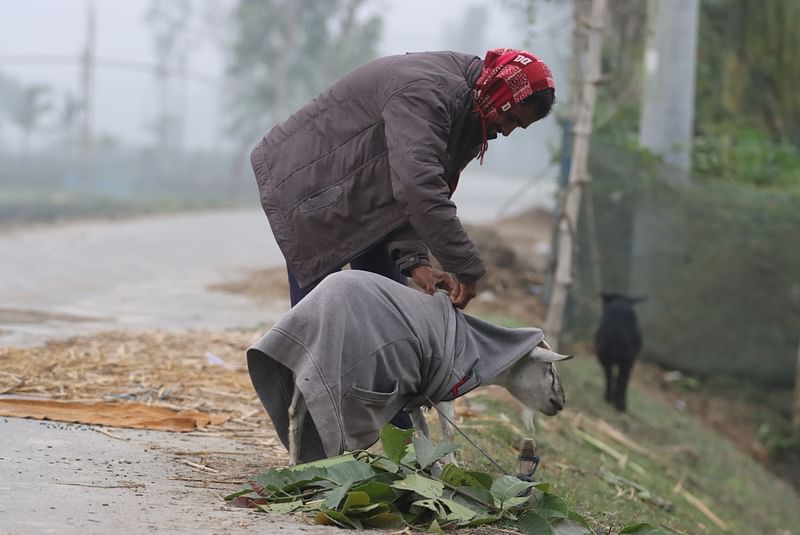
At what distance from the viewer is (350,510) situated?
3.83 m

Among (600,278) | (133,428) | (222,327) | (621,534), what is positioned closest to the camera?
(621,534)

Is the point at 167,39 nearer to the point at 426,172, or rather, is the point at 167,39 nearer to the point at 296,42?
the point at 296,42

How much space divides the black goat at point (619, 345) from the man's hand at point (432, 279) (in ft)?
16.9

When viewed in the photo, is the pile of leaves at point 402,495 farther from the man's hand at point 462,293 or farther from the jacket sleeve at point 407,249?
the jacket sleeve at point 407,249

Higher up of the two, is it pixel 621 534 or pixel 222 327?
pixel 621 534

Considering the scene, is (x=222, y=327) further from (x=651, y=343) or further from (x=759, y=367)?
(x=759, y=367)

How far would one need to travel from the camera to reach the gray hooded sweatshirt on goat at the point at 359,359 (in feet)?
13.5

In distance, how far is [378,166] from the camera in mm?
4547

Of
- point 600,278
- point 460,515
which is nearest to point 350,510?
point 460,515

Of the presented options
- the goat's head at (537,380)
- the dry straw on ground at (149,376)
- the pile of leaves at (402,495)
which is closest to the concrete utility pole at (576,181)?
the dry straw on ground at (149,376)

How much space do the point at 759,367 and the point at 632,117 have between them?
4.17 m

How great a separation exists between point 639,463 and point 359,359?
4429 mm

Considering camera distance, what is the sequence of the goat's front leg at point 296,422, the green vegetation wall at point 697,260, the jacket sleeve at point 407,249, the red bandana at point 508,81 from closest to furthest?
1. the goat's front leg at point 296,422
2. the red bandana at point 508,81
3. the jacket sleeve at point 407,249
4. the green vegetation wall at point 697,260

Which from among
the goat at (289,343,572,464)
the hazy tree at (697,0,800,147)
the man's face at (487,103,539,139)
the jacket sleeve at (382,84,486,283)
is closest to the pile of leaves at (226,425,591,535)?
the goat at (289,343,572,464)
